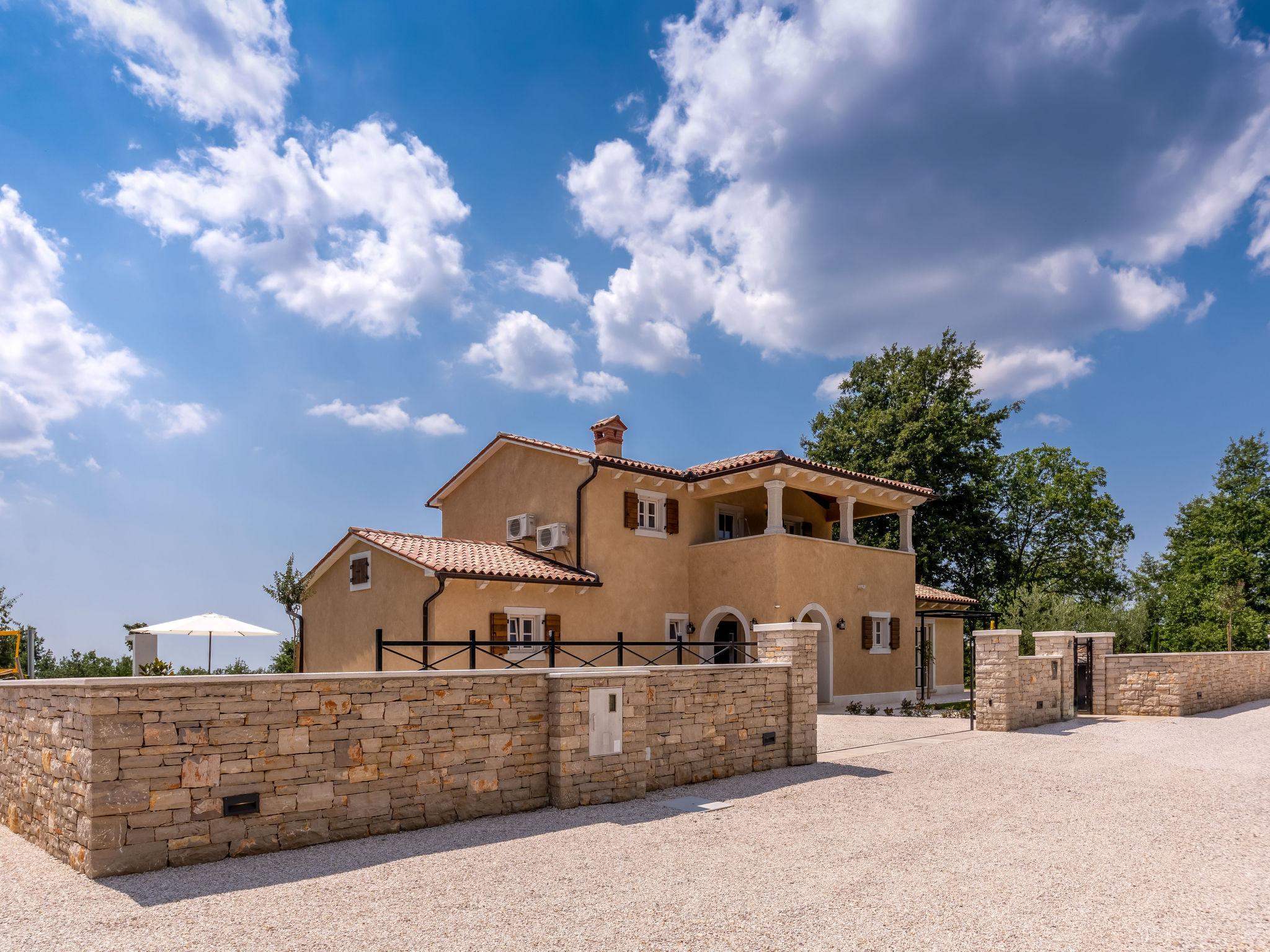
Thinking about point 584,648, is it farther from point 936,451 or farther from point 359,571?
point 936,451

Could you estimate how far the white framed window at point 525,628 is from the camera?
1858cm

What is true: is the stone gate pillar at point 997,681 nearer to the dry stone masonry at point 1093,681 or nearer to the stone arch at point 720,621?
A: the dry stone masonry at point 1093,681

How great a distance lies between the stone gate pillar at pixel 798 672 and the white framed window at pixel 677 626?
8.56 m

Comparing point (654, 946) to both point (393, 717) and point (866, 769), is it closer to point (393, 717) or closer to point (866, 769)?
point (393, 717)

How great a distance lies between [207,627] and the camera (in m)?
16.7

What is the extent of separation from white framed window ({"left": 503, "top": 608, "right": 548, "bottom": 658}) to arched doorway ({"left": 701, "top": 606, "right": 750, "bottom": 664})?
4149mm

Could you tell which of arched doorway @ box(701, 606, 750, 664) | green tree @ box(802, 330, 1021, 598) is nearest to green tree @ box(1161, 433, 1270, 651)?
green tree @ box(802, 330, 1021, 598)

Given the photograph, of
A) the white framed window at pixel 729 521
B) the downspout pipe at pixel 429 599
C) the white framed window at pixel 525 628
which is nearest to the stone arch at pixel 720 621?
the white framed window at pixel 729 521

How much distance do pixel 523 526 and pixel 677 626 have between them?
4607 mm

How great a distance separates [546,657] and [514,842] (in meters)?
10.7

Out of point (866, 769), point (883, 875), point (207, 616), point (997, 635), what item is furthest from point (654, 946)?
Answer: point (207, 616)

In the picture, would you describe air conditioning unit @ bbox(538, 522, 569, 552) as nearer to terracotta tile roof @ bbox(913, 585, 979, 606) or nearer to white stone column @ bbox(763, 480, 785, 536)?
white stone column @ bbox(763, 480, 785, 536)

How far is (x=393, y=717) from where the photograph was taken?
→ 8484mm

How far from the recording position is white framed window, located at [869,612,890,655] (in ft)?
75.9
